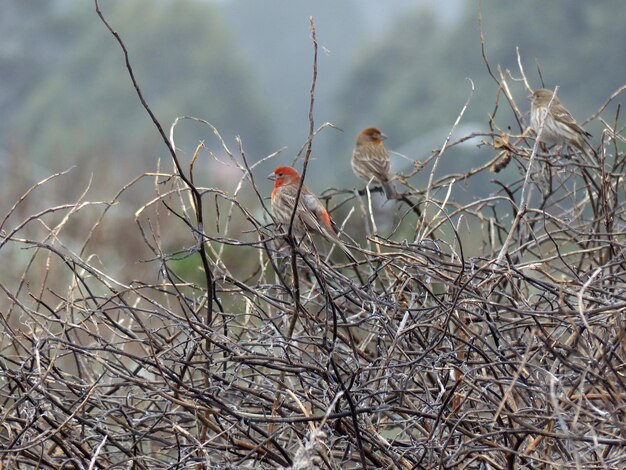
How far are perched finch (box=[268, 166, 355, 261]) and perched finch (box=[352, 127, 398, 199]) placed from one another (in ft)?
4.19

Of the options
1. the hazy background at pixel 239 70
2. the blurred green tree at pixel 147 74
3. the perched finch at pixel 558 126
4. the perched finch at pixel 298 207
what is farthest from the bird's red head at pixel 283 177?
the blurred green tree at pixel 147 74

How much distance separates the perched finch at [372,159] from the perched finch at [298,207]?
4.19ft

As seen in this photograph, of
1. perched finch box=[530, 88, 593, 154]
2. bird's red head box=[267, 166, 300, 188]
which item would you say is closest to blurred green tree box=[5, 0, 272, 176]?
perched finch box=[530, 88, 593, 154]

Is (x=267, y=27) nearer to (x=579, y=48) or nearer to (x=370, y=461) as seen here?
(x=579, y=48)

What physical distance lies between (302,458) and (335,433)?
1.93 ft

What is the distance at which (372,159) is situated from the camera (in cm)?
812

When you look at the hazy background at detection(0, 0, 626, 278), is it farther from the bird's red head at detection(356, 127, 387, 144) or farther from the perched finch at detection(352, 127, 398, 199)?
the perched finch at detection(352, 127, 398, 199)

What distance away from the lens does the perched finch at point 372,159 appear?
7684 mm

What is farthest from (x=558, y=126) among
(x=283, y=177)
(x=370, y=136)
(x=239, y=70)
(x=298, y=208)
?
(x=239, y=70)

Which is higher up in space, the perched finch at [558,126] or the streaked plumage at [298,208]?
the perched finch at [558,126]

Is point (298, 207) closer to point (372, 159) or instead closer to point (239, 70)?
point (372, 159)

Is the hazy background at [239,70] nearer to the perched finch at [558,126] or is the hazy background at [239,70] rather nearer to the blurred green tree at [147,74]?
the blurred green tree at [147,74]

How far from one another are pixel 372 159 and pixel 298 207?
115 inches

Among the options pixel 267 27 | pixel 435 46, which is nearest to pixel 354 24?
pixel 267 27
